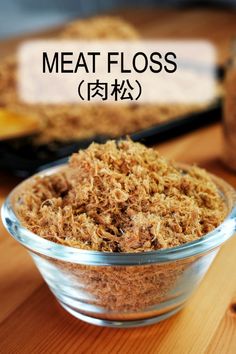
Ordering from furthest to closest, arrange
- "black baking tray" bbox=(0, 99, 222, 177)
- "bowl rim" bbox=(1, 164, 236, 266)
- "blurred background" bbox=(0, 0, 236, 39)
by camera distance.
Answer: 1. "blurred background" bbox=(0, 0, 236, 39)
2. "black baking tray" bbox=(0, 99, 222, 177)
3. "bowl rim" bbox=(1, 164, 236, 266)

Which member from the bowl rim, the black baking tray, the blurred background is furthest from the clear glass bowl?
the blurred background

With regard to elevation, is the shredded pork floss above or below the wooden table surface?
above

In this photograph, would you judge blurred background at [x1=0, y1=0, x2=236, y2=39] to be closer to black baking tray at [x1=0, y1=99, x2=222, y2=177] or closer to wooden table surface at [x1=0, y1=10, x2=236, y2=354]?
black baking tray at [x1=0, y1=99, x2=222, y2=177]

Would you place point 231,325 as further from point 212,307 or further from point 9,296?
point 9,296

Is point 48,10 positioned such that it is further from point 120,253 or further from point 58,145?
point 120,253

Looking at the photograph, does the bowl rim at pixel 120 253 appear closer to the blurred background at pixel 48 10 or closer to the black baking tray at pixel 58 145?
the black baking tray at pixel 58 145

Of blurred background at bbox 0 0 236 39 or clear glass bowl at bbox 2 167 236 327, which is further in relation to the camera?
blurred background at bbox 0 0 236 39

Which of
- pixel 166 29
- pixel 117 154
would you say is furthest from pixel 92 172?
pixel 166 29
